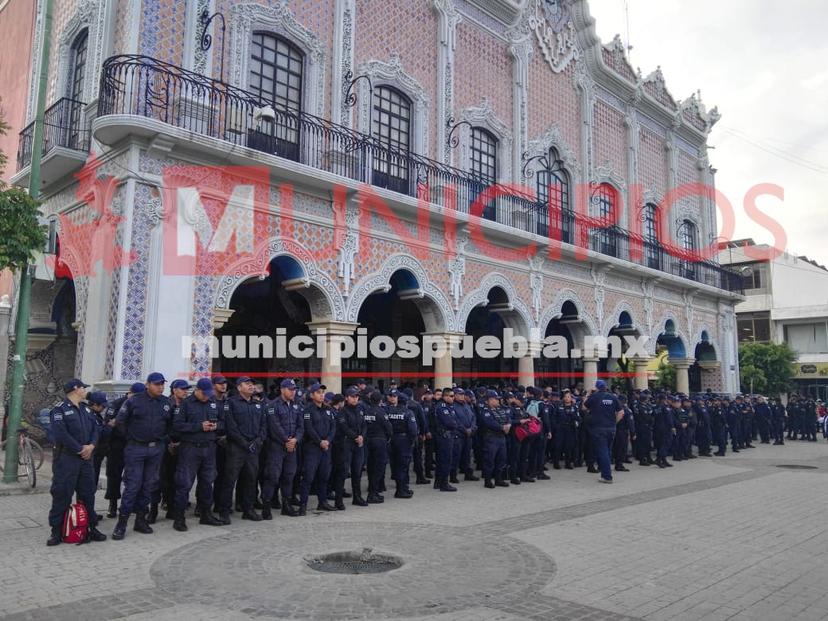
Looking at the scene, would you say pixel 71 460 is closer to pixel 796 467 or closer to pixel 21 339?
pixel 21 339

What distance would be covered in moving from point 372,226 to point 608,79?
12.7m

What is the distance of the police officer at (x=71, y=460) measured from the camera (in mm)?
7117

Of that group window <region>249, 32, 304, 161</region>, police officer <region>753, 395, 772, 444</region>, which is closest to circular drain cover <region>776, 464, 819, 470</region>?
police officer <region>753, 395, 772, 444</region>

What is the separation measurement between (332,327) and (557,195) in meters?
9.88

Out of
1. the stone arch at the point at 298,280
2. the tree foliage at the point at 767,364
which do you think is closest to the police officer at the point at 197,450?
Answer: the stone arch at the point at 298,280

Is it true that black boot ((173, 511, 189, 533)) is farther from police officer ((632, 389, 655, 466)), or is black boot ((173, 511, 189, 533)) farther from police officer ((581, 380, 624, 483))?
police officer ((632, 389, 655, 466))

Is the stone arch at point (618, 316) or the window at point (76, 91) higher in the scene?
the window at point (76, 91)

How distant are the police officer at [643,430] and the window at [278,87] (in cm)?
941

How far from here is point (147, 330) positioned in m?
11.0

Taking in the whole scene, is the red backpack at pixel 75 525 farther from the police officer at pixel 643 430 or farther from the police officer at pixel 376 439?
the police officer at pixel 643 430

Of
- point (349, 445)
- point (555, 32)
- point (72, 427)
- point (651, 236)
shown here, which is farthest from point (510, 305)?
point (72, 427)

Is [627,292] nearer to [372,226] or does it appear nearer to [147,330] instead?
[372,226]

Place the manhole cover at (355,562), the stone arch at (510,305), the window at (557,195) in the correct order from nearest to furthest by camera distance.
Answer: the manhole cover at (355,562)
the stone arch at (510,305)
the window at (557,195)

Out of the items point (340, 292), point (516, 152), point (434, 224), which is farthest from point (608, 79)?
point (340, 292)
